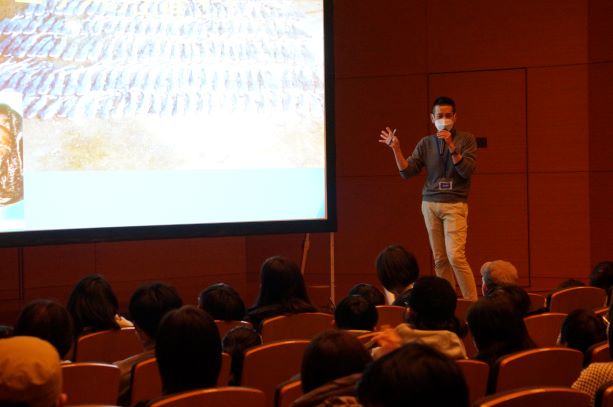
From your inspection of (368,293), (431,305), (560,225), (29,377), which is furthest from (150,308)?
(560,225)

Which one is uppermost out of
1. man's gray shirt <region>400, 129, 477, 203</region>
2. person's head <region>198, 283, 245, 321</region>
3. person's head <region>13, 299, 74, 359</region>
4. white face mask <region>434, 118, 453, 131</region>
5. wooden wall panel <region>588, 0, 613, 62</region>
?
wooden wall panel <region>588, 0, 613, 62</region>

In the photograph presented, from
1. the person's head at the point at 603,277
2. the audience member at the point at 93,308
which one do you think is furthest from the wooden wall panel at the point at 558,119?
the audience member at the point at 93,308

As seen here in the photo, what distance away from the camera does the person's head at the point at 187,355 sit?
2.36m

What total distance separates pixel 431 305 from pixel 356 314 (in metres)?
0.42

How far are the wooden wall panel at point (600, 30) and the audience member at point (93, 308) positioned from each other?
5.59 metres

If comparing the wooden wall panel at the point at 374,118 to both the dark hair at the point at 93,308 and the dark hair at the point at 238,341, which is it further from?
the dark hair at the point at 238,341

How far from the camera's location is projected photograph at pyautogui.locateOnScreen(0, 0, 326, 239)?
5406mm

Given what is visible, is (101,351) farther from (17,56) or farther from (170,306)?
(17,56)

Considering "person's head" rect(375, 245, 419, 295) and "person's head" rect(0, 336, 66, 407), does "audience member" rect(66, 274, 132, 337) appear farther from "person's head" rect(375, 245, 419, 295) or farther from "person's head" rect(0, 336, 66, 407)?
"person's head" rect(0, 336, 66, 407)

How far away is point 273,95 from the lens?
6.22 metres

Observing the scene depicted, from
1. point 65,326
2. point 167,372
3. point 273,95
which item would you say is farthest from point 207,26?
point 167,372

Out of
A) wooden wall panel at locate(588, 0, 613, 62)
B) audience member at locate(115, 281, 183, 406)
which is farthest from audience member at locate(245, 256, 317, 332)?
wooden wall panel at locate(588, 0, 613, 62)

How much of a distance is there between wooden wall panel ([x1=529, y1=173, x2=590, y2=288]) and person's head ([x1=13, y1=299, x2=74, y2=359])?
5.66 m

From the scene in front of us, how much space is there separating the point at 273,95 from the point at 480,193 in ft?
8.63
